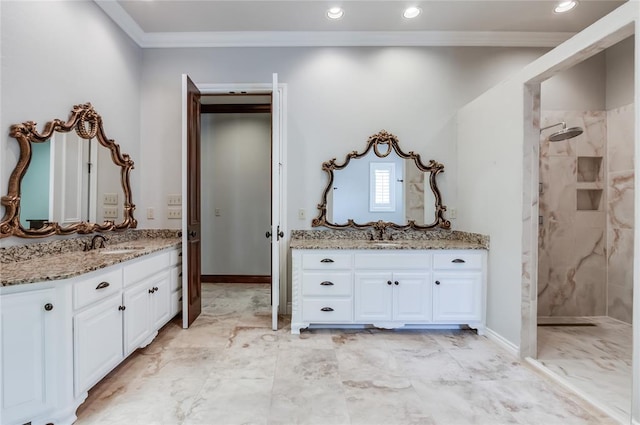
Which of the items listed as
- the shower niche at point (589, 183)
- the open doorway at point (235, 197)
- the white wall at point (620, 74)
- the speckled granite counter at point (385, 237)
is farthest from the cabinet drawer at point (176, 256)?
the white wall at point (620, 74)

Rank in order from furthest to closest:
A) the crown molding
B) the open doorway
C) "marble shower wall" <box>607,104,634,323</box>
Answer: the open doorway, the crown molding, "marble shower wall" <box>607,104,634,323</box>

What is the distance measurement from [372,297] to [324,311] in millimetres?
450

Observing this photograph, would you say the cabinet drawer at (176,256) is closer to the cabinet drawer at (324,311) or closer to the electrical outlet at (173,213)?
the electrical outlet at (173,213)

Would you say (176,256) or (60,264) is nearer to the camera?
(60,264)

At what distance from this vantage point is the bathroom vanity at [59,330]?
1.41 m

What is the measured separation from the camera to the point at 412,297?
2.71 meters

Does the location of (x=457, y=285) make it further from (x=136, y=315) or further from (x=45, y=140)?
(x=45, y=140)

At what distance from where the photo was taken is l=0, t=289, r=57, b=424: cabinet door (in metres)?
1.40

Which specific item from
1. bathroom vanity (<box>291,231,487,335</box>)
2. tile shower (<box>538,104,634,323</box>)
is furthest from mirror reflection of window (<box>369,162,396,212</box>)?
tile shower (<box>538,104,634,323</box>)

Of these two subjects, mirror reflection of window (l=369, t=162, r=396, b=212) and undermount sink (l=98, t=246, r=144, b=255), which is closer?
undermount sink (l=98, t=246, r=144, b=255)

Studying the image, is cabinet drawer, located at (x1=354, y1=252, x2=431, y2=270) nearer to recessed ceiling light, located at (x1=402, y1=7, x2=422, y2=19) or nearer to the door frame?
the door frame

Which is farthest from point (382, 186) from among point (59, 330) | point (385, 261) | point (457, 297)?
point (59, 330)

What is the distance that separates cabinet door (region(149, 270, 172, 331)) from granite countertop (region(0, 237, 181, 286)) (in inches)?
11.5

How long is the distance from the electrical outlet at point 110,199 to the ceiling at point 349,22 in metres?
1.61
